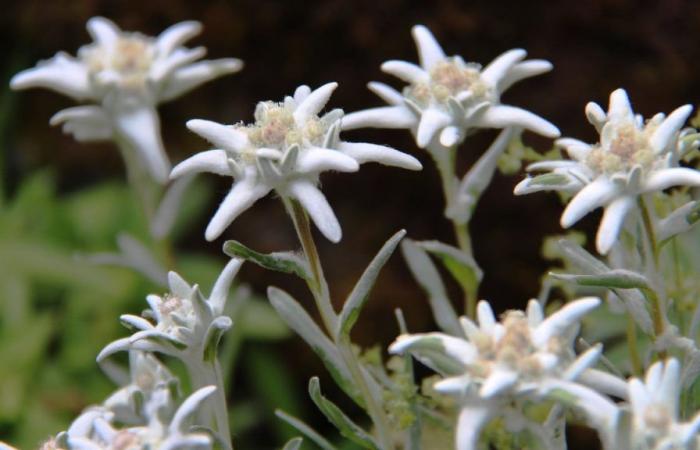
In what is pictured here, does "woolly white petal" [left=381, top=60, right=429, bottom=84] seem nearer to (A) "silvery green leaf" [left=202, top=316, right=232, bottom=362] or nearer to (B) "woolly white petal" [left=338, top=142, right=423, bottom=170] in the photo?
(B) "woolly white petal" [left=338, top=142, right=423, bottom=170]

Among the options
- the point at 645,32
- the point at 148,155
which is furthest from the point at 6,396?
the point at 645,32

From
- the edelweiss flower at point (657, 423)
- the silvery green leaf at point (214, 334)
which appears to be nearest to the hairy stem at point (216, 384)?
the silvery green leaf at point (214, 334)

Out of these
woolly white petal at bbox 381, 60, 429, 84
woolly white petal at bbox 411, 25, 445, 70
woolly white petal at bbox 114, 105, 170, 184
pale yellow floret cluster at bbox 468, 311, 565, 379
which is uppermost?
woolly white petal at bbox 114, 105, 170, 184

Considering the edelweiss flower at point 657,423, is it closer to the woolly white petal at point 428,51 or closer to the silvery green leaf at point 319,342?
the silvery green leaf at point 319,342

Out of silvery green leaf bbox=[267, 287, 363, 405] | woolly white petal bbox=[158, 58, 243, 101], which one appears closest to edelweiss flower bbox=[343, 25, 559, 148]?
silvery green leaf bbox=[267, 287, 363, 405]

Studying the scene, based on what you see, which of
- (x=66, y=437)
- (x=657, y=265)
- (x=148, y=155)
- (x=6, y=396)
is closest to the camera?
(x=66, y=437)

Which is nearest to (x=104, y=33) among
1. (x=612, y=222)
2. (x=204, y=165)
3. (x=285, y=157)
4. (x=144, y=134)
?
(x=144, y=134)

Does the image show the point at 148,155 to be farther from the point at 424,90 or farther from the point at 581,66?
the point at 581,66
